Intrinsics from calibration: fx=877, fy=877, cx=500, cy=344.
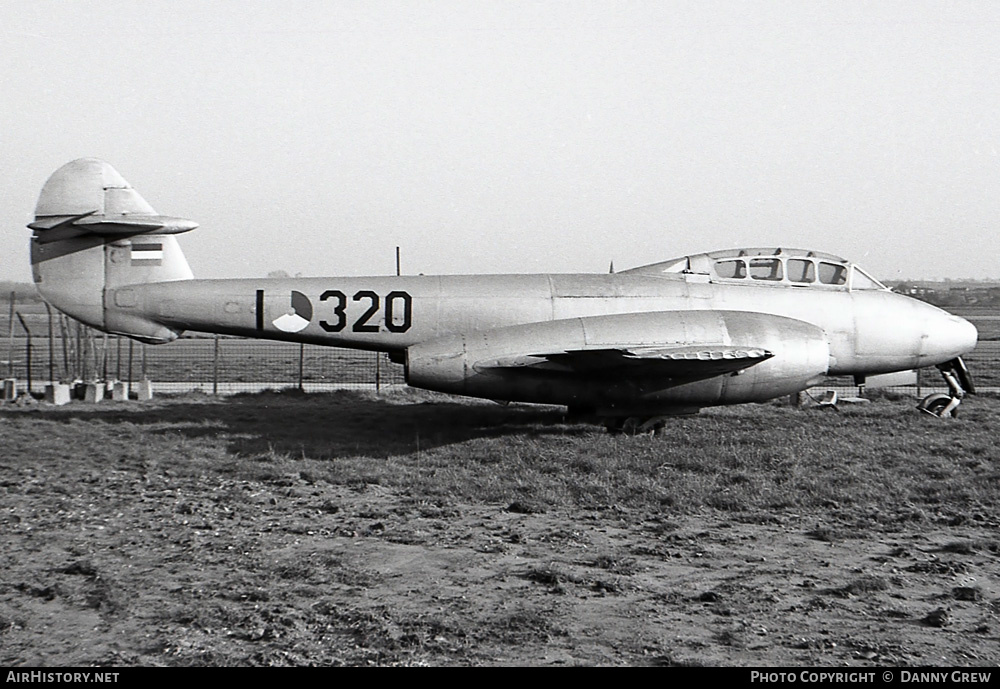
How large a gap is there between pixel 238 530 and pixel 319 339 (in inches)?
209

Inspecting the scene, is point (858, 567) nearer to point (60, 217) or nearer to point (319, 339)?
point (319, 339)

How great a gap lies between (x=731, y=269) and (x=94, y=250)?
30.6ft

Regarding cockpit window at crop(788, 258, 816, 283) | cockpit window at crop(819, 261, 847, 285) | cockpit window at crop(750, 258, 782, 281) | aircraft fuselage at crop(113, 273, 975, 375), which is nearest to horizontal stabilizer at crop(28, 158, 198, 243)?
aircraft fuselage at crop(113, 273, 975, 375)

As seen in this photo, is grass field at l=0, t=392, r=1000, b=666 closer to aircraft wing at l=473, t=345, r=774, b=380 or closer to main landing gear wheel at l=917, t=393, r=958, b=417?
aircraft wing at l=473, t=345, r=774, b=380

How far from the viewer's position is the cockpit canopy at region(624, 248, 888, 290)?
13.1 meters

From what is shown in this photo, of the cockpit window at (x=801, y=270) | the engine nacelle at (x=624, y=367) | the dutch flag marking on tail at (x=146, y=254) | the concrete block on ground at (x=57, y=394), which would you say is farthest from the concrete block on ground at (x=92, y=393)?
the cockpit window at (x=801, y=270)

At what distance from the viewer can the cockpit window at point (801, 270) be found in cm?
1316

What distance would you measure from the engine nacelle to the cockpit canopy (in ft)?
3.81

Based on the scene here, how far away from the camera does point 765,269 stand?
13172 millimetres

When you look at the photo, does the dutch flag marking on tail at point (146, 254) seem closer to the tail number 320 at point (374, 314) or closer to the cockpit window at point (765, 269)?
the tail number 320 at point (374, 314)

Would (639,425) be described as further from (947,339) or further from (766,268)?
(947,339)

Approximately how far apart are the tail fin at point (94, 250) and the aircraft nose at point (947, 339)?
11.2 m

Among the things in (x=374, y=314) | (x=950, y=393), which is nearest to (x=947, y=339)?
(x=950, y=393)

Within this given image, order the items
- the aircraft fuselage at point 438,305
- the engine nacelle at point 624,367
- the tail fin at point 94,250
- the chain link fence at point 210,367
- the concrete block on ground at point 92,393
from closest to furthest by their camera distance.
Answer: the engine nacelle at point 624,367 < the aircraft fuselage at point 438,305 < the tail fin at point 94,250 < the concrete block on ground at point 92,393 < the chain link fence at point 210,367
